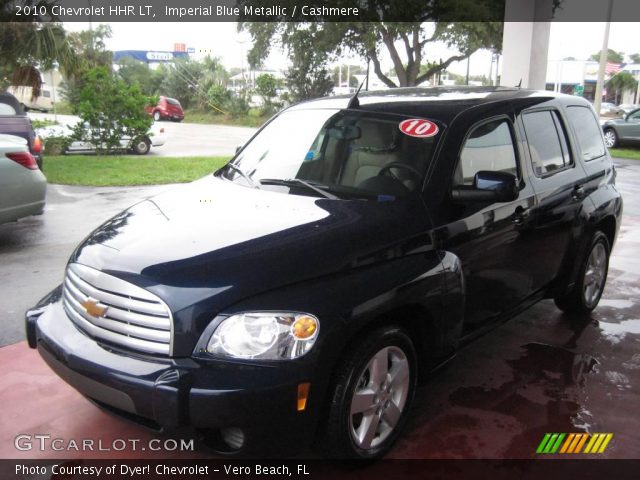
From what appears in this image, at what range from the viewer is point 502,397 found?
11.9 feet

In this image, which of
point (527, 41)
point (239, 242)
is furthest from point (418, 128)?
point (527, 41)

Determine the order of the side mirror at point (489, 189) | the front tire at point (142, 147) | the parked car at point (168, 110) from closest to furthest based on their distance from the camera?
the side mirror at point (489, 189)
the front tire at point (142, 147)
the parked car at point (168, 110)

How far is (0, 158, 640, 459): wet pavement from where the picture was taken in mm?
3129

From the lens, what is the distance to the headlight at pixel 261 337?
244 centimetres

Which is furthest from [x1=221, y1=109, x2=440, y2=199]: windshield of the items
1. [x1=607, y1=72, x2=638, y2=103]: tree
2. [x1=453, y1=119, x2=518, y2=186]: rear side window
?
[x1=607, y1=72, x2=638, y2=103]: tree

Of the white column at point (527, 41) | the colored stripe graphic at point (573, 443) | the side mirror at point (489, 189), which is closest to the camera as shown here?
the colored stripe graphic at point (573, 443)

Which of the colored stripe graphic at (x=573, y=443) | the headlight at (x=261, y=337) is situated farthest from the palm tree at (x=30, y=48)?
the colored stripe graphic at (x=573, y=443)

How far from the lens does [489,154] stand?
3.66m

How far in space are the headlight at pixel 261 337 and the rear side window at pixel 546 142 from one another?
2315 millimetres

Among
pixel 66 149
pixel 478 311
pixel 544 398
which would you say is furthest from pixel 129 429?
pixel 66 149

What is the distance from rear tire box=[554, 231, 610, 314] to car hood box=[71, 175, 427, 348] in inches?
86.6

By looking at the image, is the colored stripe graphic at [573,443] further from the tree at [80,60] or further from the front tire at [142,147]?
the front tire at [142,147]

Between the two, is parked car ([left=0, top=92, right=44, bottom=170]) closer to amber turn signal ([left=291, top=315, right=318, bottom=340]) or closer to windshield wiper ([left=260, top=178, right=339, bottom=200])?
windshield wiper ([left=260, top=178, right=339, bottom=200])

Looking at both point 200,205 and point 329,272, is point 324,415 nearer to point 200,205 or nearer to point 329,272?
point 329,272
